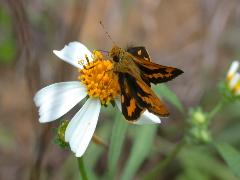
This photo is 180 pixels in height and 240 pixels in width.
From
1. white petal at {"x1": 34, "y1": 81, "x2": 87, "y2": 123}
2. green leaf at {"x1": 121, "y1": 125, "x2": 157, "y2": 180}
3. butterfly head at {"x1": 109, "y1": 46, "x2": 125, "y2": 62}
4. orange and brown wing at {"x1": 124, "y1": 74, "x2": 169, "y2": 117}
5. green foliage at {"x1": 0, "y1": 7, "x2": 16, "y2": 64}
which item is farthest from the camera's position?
green foliage at {"x1": 0, "y1": 7, "x2": 16, "y2": 64}

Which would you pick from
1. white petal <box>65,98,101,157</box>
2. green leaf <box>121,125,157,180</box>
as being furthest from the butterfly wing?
green leaf <box>121,125,157,180</box>

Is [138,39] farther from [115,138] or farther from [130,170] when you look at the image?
[115,138]

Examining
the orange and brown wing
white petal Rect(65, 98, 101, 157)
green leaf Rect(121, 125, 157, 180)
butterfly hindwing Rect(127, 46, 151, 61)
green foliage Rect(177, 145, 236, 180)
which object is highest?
butterfly hindwing Rect(127, 46, 151, 61)

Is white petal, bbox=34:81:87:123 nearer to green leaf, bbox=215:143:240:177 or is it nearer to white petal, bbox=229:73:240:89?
green leaf, bbox=215:143:240:177

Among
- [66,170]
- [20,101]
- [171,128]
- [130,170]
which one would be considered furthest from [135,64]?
[20,101]

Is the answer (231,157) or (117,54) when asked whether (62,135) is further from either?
(231,157)

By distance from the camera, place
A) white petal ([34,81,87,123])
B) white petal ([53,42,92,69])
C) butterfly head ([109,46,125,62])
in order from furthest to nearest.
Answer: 1. white petal ([53,42,92,69])
2. butterfly head ([109,46,125,62])
3. white petal ([34,81,87,123])
